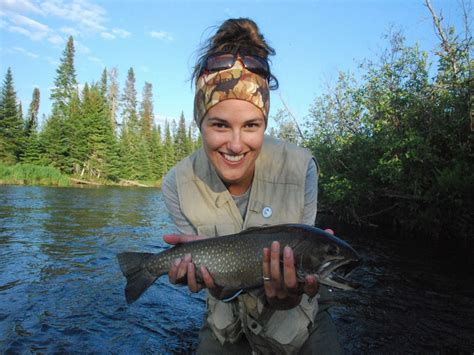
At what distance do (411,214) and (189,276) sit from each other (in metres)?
12.6

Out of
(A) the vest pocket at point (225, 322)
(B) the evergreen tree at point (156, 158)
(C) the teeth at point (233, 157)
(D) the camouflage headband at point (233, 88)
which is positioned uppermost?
(B) the evergreen tree at point (156, 158)

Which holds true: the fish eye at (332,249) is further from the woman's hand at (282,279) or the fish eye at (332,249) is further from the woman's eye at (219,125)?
the woman's eye at (219,125)

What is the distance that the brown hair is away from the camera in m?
3.21

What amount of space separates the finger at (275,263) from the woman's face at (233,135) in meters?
0.77

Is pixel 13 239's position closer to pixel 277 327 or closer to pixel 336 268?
pixel 277 327

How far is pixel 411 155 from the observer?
39.1 feet

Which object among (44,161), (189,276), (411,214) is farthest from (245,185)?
(44,161)

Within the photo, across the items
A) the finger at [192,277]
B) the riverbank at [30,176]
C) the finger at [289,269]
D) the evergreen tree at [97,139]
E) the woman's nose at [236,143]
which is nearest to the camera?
the finger at [289,269]

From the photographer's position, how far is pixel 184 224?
12.0 feet

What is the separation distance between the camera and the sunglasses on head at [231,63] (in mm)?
3117

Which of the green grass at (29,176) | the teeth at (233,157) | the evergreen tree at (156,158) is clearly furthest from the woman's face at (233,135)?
the evergreen tree at (156,158)

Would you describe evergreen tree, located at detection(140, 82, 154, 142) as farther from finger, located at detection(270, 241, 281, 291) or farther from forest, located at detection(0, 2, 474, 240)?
finger, located at detection(270, 241, 281, 291)

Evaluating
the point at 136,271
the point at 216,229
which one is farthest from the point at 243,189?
the point at 136,271

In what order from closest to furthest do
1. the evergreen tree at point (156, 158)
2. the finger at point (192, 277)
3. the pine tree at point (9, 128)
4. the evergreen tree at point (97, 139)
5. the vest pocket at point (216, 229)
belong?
the finger at point (192, 277), the vest pocket at point (216, 229), the pine tree at point (9, 128), the evergreen tree at point (97, 139), the evergreen tree at point (156, 158)
